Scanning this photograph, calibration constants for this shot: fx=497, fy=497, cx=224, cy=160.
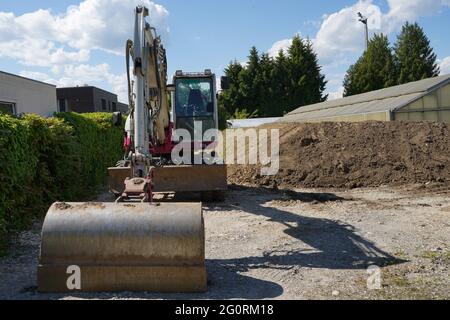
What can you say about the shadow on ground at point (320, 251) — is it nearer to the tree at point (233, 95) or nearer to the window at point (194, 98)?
the window at point (194, 98)

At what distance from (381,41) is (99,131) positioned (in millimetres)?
52419

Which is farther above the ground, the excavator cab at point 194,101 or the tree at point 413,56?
the tree at point 413,56

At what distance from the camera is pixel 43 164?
8750mm

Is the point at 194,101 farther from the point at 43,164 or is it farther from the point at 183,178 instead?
the point at 43,164

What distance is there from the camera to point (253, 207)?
10203 millimetres

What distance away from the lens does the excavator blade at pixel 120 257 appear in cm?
491

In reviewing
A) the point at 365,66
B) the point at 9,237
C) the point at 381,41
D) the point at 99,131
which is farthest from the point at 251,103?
the point at 9,237

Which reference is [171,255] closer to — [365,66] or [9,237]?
[9,237]

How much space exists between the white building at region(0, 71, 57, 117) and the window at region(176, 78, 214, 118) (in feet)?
34.7

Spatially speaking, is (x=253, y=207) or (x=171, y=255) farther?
(x=253, y=207)

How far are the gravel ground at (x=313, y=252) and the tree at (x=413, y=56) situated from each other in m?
46.2

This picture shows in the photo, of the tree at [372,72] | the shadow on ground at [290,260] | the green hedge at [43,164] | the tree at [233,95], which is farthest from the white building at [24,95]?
the tree at [372,72]

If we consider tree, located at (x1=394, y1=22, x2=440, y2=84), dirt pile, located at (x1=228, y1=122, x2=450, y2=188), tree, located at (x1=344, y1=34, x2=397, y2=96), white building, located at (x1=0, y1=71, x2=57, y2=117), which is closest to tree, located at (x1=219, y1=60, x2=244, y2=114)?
tree, located at (x1=344, y1=34, x2=397, y2=96)

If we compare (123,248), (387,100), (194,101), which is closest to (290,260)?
(123,248)
